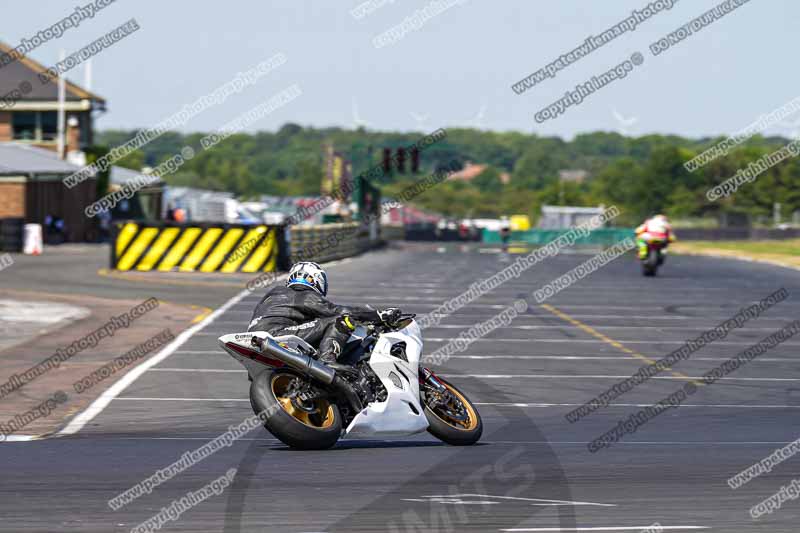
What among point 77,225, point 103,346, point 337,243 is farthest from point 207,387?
point 77,225

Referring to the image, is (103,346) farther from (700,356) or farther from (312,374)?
(312,374)

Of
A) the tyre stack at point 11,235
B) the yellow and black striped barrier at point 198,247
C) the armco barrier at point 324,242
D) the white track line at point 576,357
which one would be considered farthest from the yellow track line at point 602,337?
the tyre stack at point 11,235

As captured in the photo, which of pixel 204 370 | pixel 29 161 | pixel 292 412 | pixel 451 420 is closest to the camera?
pixel 292 412

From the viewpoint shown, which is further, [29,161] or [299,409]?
[29,161]

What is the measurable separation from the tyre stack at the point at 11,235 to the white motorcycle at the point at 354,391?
142ft

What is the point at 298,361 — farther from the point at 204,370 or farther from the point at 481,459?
the point at 204,370

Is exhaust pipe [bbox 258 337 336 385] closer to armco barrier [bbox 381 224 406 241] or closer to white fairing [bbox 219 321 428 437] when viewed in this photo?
white fairing [bbox 219 321 428 437]

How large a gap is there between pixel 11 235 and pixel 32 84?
784 inches

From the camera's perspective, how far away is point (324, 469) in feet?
31.1

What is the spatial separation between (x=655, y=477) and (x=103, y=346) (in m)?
A: 11.7

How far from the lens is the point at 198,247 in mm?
38438

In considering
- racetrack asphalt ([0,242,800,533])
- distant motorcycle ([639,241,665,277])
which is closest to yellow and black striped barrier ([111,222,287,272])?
distant motorcycle ([639,241,665,277])

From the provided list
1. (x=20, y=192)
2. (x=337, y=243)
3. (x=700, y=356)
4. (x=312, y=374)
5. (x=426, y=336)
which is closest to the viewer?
(x=312, y=374)

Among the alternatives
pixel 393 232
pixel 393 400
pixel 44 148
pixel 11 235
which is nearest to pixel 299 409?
pixel 393 400
